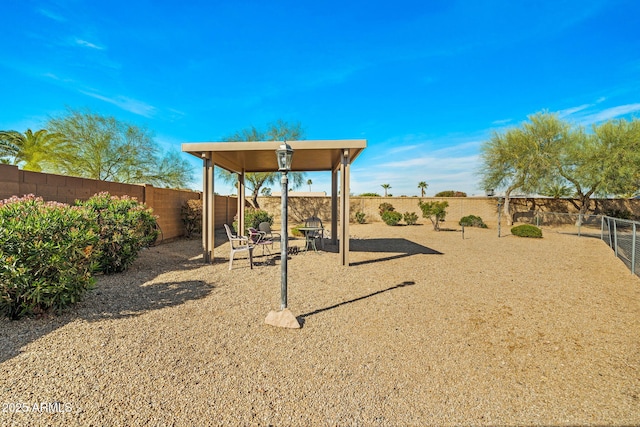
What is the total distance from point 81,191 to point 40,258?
170 inches

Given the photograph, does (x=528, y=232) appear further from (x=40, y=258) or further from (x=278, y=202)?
(x=40, y=258)

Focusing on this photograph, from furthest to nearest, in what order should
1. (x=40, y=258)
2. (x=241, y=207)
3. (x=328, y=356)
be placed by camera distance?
(x=241, y=207), (x=40, y=258), (x=328, y=356)

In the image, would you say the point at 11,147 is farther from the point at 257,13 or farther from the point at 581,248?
the point at 581,248

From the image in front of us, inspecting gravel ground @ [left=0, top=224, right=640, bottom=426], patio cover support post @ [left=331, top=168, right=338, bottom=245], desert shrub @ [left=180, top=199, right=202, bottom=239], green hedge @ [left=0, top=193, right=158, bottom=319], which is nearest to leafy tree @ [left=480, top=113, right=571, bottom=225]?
patio cover support post @ [left=331, top=168, right=338, bottom=245]

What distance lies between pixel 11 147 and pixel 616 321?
77.4 feet

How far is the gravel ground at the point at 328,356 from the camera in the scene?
7.13ft

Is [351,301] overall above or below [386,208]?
below

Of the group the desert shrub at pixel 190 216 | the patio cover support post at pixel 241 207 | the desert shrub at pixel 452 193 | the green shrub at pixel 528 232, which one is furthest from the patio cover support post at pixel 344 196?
the desert shrub at pixel 452 193

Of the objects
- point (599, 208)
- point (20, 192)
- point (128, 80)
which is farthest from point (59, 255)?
point (599, 208)

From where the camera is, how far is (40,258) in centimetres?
346

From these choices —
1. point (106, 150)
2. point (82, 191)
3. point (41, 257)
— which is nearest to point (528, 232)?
point (41, 257)

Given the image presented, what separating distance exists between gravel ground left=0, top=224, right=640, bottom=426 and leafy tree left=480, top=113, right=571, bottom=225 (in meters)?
17.3

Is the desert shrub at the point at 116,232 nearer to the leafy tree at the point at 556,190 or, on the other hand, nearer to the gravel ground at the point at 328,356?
the gravel ground at the point at 328,356

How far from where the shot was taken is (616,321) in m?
4.08
